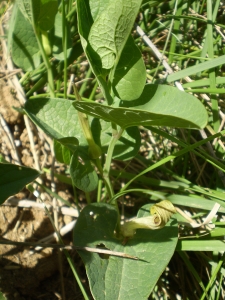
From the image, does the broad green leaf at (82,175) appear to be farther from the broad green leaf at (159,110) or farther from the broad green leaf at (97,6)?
the broad green leaf at (97,6)

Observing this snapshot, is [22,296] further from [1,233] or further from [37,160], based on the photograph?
[37,160]

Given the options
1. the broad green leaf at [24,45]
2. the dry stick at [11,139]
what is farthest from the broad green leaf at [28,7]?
the dry stick at [11,139]

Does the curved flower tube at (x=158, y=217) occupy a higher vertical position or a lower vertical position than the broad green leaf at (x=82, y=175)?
lower

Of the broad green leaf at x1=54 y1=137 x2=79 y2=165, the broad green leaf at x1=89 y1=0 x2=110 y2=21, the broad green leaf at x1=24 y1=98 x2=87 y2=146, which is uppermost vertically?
the broad green leaf at x1=89 y1=0 x2=110 y2=21

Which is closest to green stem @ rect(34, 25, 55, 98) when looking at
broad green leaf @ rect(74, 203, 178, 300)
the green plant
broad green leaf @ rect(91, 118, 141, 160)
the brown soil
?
the green plant

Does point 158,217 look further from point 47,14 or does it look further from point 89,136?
point 47,14

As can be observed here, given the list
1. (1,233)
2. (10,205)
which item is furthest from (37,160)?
(1,233)

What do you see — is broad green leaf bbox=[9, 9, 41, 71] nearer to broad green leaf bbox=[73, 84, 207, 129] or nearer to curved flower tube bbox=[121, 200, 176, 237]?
broad green leaf bbox=[73, 84, 207, 129]
